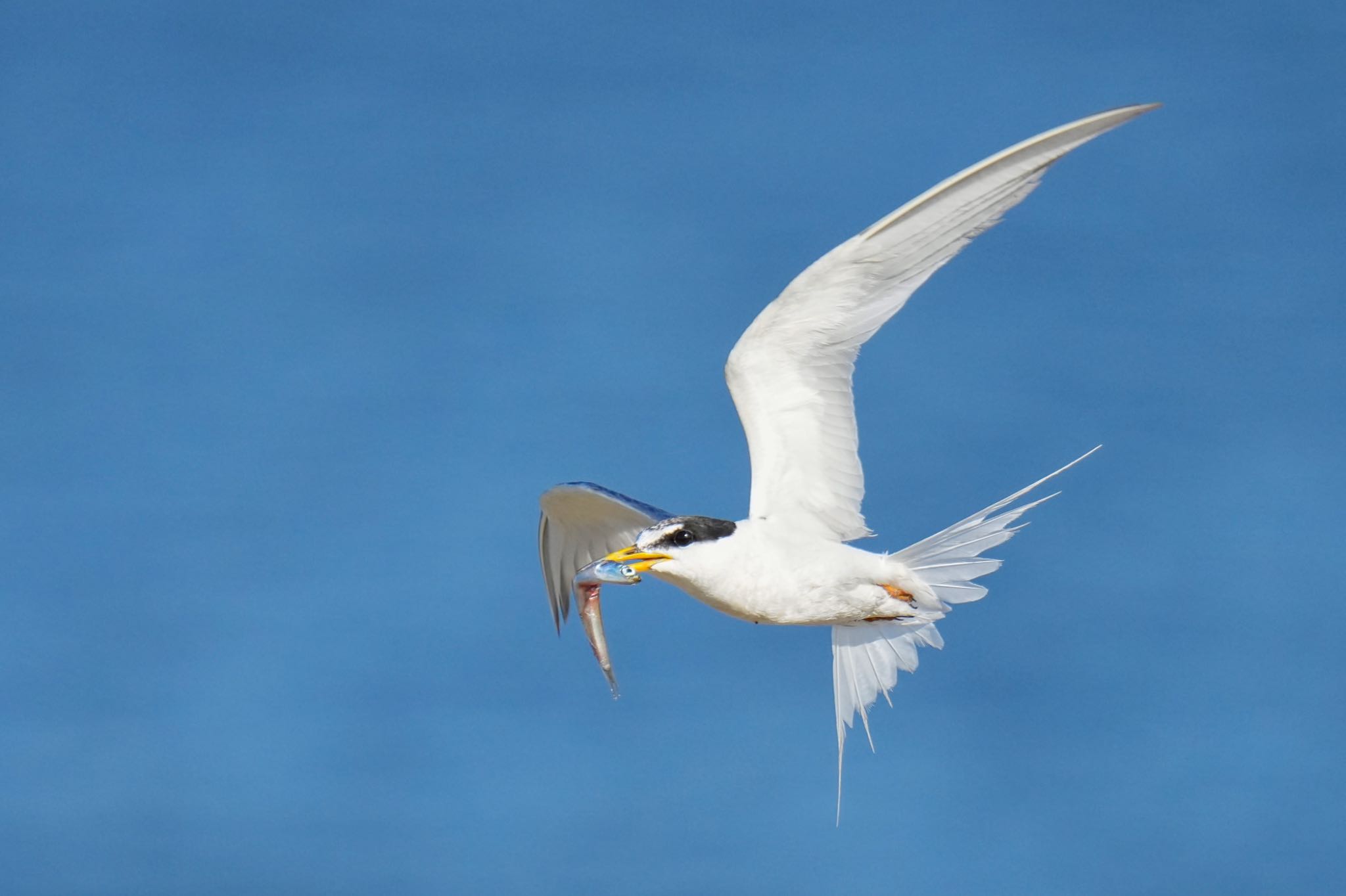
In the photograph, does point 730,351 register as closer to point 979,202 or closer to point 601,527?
point 979,202

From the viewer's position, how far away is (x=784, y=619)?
10.4 metres

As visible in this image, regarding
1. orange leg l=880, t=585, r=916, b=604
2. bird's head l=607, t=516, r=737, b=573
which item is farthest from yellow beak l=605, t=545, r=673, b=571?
orange leg l=880, t=585, r=916, b=604

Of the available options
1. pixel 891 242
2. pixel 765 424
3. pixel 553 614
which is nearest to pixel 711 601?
pixel 765 424

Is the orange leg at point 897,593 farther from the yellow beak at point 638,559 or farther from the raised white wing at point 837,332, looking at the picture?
the yellow beak at point 638,559

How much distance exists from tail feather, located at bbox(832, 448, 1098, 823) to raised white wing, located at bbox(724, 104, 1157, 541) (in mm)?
477

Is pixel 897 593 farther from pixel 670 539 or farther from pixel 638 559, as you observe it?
pixel 638 559

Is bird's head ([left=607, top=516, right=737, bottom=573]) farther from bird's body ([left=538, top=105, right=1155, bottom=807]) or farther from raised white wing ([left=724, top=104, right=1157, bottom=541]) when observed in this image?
raised white wing ([left=724, top=104, right=1157, bottom=541])

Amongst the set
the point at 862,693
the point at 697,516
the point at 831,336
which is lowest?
the point at 862,693

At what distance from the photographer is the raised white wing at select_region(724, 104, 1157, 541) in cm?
954

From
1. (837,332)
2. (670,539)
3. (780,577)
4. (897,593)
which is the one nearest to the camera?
(670,539)

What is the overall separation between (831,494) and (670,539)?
120 cm

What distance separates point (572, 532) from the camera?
43.3 feet

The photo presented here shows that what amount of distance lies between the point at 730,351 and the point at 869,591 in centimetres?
167

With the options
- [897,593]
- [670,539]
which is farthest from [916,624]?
[670,539]
